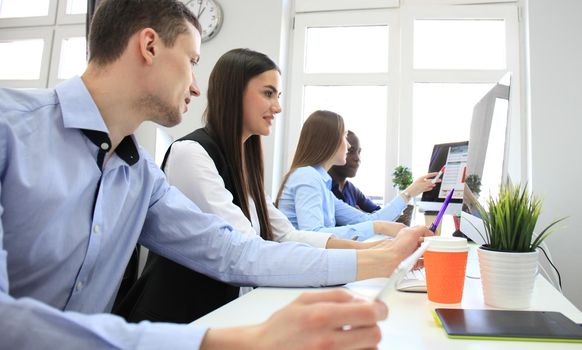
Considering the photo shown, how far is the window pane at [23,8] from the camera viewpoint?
11.6 ft

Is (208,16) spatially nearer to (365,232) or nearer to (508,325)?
(365,232)

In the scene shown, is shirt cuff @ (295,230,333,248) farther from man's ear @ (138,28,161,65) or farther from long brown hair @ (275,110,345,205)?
long brown hair @ (275,110,345,205)

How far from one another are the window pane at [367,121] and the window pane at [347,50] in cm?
16

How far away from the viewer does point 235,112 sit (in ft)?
4.31

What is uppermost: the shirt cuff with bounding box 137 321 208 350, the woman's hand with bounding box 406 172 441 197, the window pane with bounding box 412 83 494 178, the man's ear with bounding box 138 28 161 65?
the window pane with bounding box 412 83 494 178

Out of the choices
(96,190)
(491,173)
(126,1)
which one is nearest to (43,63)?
(126,1)

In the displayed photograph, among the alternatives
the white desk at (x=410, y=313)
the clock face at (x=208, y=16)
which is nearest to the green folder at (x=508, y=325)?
the white desk at (x=410, y=313)

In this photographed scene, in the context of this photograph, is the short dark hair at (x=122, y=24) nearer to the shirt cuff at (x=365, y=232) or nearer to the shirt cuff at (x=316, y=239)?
the shirt cuff at (x=316, y=239)

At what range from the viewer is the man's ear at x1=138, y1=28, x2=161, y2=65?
0.82 metres

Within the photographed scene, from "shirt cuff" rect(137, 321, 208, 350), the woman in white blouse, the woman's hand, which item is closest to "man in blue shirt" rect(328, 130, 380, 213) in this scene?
the woman's hand

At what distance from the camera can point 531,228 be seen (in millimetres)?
674

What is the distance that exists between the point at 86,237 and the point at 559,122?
2685 millimetres

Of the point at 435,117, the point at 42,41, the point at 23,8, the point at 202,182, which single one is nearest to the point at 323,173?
the point at 202,182

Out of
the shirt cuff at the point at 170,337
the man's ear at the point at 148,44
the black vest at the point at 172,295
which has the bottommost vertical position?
the black vest at the point at 172,295
